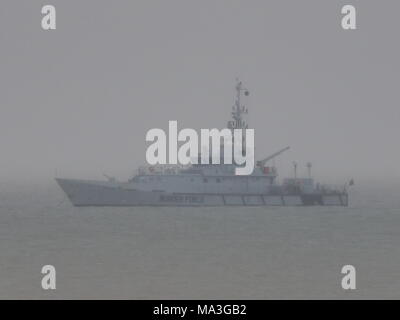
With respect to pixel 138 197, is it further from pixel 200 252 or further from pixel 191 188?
pixel 200 252

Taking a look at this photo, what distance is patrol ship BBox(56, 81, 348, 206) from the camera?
270ft

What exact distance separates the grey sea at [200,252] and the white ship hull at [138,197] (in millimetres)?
851

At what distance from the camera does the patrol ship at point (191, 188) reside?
3246 inches

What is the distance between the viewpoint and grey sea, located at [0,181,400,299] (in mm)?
43000

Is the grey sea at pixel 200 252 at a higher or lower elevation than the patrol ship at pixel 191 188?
lower

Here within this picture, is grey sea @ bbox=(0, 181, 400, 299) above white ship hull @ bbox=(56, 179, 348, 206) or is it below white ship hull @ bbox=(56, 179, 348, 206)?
below

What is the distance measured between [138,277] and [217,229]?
22.8 meters

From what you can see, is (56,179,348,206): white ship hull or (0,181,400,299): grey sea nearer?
(0,181,400,299): grey sea

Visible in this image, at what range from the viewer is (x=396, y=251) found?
5750 cm

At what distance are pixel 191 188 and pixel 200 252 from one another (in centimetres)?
2701

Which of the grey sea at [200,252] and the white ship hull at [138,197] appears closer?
the grey sea at [200,252]

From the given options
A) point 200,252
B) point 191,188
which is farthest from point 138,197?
point 200,252

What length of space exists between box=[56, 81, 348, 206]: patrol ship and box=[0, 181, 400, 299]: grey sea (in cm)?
105

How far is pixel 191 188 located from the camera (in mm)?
83625
